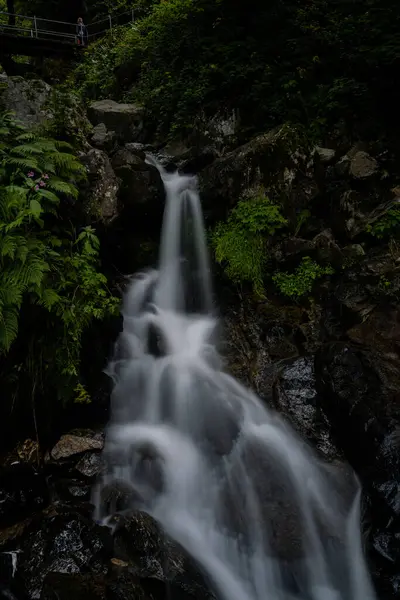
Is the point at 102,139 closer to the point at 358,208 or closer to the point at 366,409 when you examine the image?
the point at 358,208

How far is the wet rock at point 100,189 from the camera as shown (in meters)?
7.07

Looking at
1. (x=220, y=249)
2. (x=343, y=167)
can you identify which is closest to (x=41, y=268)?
(x=220, y=249)

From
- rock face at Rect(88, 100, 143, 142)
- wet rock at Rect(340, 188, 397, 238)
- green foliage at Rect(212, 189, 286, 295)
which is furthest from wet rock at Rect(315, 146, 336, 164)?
rock face at Rect(88, 100, 143, 142)

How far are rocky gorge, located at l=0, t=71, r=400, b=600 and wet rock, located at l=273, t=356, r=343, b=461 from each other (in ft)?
0.06

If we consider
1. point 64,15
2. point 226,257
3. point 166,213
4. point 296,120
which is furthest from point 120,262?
point 64,15

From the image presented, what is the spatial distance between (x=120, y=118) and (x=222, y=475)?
9.90 m

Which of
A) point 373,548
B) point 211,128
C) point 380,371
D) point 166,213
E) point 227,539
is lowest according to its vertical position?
point 227,539

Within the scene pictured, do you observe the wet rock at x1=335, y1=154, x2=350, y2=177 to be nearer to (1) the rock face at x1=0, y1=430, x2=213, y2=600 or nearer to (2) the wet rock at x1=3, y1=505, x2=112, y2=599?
(1) the rock face at x1=0, y1=430, x2=213, y2=600

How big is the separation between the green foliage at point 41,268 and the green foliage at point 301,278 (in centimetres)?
320

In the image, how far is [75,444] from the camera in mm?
5363

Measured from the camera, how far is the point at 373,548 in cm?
443

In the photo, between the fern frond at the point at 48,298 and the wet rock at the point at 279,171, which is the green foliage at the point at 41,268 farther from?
the wet rock at the point at 279,171

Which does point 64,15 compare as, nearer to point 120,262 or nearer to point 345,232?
point 120,262

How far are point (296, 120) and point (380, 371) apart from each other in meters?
6.10
